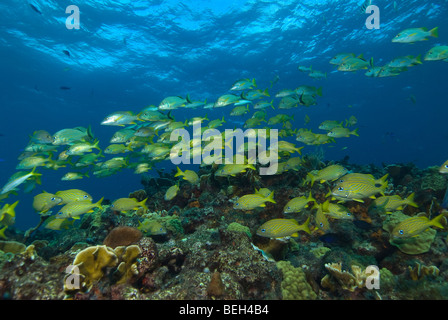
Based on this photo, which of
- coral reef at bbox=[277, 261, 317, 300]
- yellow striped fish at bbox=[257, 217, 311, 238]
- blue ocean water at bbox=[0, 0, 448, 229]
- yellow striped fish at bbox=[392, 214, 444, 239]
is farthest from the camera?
blue ocean water at bbox=[0, 0, 448, 229]

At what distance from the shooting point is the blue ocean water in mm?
20250

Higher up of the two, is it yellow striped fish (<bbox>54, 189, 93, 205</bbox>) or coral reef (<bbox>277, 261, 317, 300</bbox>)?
yellow striped fish (<bbox>54, 189, 93, 205</bbox>)

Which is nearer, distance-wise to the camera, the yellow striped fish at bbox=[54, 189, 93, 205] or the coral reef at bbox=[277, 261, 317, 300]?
the coral reef at bbox=[277, 261, 317, 300]

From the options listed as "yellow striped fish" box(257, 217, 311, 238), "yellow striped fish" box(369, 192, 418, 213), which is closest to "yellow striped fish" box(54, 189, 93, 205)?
"yellow striped fish" box(257, 217, 311, 238)

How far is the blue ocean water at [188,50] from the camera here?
2025 cm

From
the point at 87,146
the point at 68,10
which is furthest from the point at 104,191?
the point at 87,146

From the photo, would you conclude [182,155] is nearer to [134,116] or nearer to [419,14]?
[134,116]


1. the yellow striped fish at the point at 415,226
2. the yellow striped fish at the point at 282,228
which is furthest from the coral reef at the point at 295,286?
the yellow striped fish at the point at 415,226

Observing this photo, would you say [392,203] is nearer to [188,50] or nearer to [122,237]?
[122,237]

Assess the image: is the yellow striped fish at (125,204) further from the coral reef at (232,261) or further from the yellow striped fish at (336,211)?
the yellow striped fish at (336,211)

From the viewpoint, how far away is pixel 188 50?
25.7 m

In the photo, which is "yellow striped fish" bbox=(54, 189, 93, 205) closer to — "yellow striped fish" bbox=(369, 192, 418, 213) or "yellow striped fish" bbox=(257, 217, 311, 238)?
"yellow striped fish" bbox=(257, 217, 311, 238)

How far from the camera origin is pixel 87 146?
670 cm
